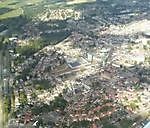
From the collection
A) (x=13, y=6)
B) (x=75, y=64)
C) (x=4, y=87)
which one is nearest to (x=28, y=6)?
(x=13, y=6)

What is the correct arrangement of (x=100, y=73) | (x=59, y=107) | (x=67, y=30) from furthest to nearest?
(x=67, y=30) → (x=100, y=73) → (x=59, y=107)

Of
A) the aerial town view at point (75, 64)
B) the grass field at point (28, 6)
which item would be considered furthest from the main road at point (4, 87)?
the grass field at point (28, 6)

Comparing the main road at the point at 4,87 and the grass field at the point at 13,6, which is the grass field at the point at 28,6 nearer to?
the grass field at the point at 13,6

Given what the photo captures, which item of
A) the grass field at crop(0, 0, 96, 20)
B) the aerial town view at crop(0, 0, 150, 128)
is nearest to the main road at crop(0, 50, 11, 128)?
the aerial town view at crop(0, 0, 150, 128)

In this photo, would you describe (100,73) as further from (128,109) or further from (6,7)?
(6,7)

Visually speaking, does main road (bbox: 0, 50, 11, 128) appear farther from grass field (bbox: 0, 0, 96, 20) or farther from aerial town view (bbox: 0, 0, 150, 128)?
grass field (bbox: 0, 0, 96, 20)

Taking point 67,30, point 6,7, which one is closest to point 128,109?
point 67,30

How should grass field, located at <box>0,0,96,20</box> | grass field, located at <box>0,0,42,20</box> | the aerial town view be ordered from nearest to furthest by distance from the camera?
the aerial town view < grass field, located at <box>0,0,42,20</box> < grass field, located at <box>0,0,96,20</box>

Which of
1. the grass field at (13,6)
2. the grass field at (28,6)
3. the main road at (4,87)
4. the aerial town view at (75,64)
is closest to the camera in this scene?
the aerial town view at (75,64)
